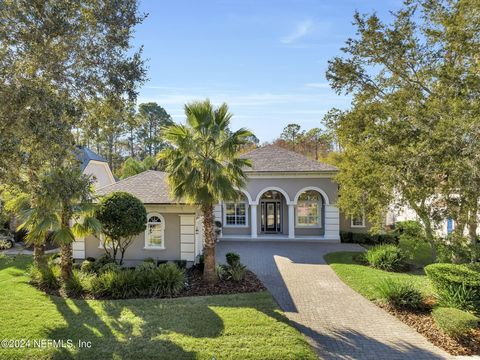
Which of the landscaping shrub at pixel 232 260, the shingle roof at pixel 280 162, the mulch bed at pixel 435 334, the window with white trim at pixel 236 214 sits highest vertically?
the shingle roof at pixel 280 162

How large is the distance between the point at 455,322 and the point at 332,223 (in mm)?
14329

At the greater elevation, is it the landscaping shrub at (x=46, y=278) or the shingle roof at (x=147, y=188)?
the shingle roof at (x=147, y=188)

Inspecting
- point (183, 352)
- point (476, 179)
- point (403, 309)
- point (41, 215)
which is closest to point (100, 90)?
point (41, 215)

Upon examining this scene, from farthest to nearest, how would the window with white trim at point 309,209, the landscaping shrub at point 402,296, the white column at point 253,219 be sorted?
1. the window with white trim at point 309,209
2. the white column at point 253,219
3. the landscaping shrub at point 402,296

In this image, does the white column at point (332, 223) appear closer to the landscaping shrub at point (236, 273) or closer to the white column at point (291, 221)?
the white column at point (291, 221)

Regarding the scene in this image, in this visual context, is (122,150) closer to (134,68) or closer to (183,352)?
(134,68)

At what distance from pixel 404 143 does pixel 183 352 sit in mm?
8623

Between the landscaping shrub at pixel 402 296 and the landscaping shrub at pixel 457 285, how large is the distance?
2.18ft

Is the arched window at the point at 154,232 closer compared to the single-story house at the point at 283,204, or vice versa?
the arched window at the point at 154,232

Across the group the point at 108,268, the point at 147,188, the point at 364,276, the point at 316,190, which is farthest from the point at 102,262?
the point at 316,190

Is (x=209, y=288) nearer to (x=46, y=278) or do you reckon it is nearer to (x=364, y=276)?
(x=46, y=278)

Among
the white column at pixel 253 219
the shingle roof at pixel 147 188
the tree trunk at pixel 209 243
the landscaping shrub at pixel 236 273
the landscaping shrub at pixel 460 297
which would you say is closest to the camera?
the landscaping shrub at pixel 460 297

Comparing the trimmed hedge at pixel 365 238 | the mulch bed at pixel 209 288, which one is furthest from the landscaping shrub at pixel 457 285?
the trimmed hedge at pixel 365 238

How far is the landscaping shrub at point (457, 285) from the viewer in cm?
952
